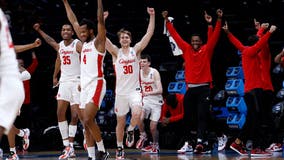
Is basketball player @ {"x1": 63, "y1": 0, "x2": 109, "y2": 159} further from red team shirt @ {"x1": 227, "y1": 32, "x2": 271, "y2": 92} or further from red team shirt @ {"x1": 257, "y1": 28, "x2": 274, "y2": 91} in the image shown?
red team shirt @ {"x1": 257, "y1": 28, "x2": 274, "y2": 91}

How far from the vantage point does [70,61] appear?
11.8m

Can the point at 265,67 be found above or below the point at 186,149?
above

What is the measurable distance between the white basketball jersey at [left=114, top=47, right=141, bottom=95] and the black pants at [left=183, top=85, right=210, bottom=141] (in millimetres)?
1582

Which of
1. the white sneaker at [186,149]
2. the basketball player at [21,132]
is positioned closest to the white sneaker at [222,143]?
the white sneaker at [186,149]

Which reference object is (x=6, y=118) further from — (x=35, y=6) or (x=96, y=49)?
(x=35, y=6)

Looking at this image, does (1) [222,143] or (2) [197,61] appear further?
(1) [222,143]

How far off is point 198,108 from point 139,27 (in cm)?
560

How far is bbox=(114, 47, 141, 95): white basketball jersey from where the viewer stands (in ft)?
35.8

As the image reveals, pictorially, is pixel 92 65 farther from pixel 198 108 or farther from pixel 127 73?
pixel 198 108

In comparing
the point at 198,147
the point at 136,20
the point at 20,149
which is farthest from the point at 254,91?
the point at 136,20

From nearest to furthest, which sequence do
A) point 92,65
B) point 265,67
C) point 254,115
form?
point 92,65 < point 254,115 < point 265,67

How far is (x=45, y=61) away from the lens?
17.2 metres

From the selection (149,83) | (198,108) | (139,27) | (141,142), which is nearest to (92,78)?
(198,108)

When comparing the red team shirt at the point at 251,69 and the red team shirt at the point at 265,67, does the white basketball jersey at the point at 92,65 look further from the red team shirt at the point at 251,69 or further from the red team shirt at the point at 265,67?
the red team shirt at the point at 265,67
